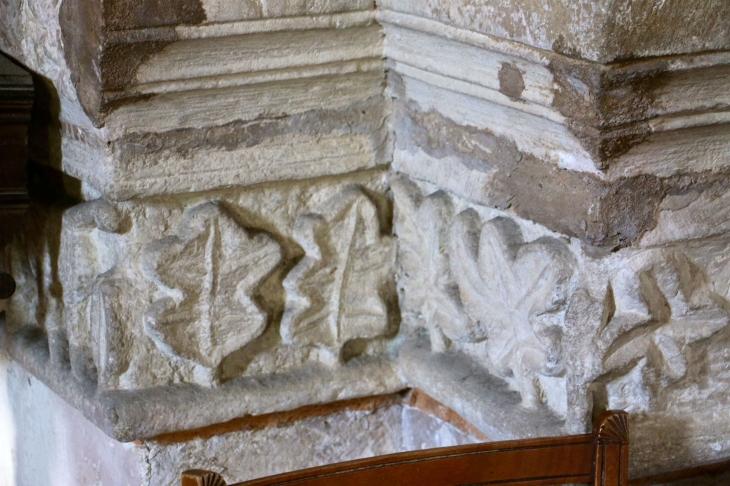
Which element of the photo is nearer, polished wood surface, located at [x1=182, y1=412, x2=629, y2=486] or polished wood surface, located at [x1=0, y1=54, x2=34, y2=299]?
polished wood surface, located at [x1=182, y1=412, x2=629, y2=486]

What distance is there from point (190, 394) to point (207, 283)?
0.63ft

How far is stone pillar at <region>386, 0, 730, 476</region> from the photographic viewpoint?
131 cm

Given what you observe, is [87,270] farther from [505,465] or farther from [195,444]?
[505,465]

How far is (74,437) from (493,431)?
2.59 ft

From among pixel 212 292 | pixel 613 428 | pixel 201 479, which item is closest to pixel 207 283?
pixel 212 292

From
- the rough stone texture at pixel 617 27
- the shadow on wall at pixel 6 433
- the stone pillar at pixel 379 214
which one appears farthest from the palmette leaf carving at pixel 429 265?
the shadow on wall at pixel 6 433

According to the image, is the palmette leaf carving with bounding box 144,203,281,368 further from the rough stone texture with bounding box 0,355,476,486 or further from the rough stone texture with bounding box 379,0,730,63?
the rough stone texture with bounding box 379,0,730,63

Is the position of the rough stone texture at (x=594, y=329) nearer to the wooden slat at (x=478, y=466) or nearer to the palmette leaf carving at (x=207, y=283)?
the wooden slat at (x=478, y=466)

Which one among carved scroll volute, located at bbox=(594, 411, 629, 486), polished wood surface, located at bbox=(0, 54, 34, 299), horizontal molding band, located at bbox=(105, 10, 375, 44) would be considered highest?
horizontal molding band, located at bbox=(105, 10, 375, 44)

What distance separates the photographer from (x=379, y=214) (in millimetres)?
1832

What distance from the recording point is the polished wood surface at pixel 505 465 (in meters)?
1.28

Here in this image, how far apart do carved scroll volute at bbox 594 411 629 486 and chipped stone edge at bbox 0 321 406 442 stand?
563mm

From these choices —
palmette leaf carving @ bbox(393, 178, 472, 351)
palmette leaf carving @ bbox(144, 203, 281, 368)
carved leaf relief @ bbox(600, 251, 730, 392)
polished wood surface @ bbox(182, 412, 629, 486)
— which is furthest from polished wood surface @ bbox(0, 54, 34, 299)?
carved leaf relief @ bbox(600, 251, 730, 392)

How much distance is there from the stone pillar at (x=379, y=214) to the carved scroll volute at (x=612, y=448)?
0.27 feet
